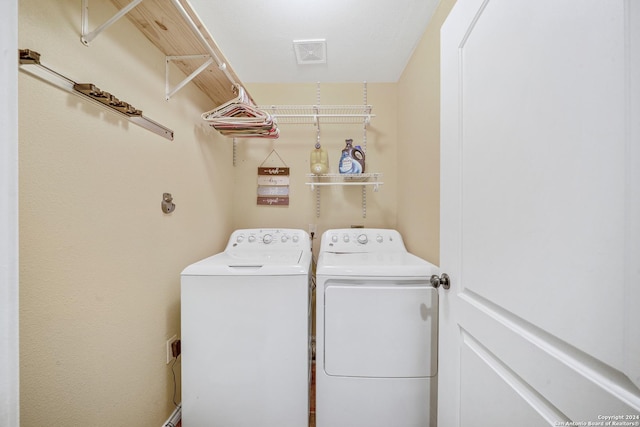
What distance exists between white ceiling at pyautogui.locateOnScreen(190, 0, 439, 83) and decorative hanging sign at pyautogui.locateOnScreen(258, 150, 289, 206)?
29.4 inches

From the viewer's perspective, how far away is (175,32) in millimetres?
1104

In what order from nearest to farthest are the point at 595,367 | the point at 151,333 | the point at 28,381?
1. the point at 595,367
2. the point at 28,381
3. the point at 151,333

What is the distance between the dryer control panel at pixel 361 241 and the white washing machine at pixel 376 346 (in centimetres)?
55

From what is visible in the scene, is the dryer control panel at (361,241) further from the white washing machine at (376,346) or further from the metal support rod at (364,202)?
the white washing machine at (376,346)

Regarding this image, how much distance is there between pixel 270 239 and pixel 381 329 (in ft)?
3.29

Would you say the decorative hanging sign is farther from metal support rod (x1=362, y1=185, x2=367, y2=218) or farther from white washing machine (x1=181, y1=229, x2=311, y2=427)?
white washing machine (x1=181, y1=229, x2=311, y2=427)

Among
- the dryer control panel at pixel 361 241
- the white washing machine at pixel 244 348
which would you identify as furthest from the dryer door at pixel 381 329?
the dryer control panel at pixel 361 241

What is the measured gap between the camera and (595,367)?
0.43 meters

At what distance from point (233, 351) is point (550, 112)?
60.2 inches

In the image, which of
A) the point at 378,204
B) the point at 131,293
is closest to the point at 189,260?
the point at 131,293

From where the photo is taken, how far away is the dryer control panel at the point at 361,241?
1.77 m

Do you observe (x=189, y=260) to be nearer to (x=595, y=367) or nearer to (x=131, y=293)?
(x=131, y=293)

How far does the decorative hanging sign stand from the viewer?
6.88ft
